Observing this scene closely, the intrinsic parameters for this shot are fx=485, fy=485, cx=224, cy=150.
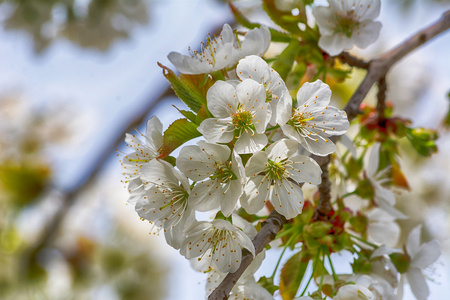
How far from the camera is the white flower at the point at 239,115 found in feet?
2.35

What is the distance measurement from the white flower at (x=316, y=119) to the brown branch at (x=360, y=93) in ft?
0.20

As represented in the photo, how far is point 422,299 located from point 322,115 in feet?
1.40

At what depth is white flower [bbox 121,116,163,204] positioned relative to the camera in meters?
0.80

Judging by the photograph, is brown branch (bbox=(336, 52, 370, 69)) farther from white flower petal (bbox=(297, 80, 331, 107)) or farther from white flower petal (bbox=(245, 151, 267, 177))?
→ white flower petal (bbox=(245, 151, 267, 177))

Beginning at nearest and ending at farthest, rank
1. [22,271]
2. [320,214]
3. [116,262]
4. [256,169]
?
[256,169] < [320,214] < [22,271] < [116,262]

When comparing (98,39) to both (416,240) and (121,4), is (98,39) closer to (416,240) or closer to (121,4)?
(121,4)

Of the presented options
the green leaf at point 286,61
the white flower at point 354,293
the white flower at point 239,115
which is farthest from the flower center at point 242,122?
the white flower at point 354,293

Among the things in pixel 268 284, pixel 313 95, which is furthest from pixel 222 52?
pixel 268 284

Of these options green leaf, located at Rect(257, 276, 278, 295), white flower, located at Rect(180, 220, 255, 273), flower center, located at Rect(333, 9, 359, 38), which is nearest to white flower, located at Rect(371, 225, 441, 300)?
green leaf, located at Rect(257, 276, 278, 295)

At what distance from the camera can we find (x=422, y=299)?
0.93 meters

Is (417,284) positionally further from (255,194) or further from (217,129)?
(217,129)

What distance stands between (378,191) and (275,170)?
1.25 feet

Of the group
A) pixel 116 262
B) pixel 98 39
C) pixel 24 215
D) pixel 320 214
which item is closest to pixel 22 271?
pixel 24 215

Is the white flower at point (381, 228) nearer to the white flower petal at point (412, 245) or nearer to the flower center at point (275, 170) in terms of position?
the white flower petal at point (412, 245)
